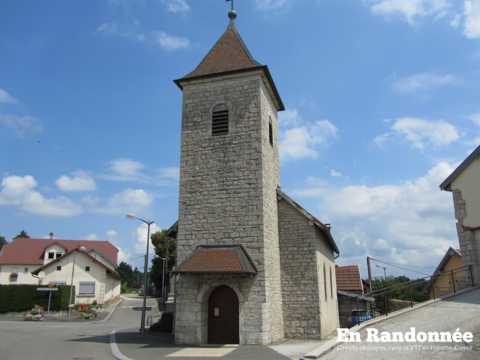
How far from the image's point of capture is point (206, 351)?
40.0ft

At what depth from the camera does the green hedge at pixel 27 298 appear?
1305 inches

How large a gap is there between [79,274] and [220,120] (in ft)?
95.6

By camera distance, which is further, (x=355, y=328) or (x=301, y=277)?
(x=301, y=277)

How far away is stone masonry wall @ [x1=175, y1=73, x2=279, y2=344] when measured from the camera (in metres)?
13.8

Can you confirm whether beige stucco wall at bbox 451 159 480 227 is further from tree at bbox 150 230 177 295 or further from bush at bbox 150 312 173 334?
tree at bbox 150 230 177 295

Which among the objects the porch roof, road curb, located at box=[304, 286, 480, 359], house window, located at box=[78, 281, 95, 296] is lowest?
road curb, located at box=[304, 286, 480, 359]

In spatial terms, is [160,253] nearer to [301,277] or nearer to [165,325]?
[165,325]

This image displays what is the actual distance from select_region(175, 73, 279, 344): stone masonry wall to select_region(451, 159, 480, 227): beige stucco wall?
8.22 metres

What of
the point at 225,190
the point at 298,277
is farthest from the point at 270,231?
the point at 225,190

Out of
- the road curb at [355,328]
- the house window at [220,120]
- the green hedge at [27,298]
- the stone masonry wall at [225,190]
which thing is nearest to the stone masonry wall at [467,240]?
the road curb at [355,328]

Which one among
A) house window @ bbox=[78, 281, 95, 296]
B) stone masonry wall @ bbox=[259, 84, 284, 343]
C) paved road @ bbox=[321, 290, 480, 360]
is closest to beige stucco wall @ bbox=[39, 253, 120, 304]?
house window @ bbox=[78, 281, 95, 296]

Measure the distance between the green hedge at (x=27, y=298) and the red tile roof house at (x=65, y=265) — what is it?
10.7 feet

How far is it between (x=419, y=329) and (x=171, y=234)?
11.0 meters

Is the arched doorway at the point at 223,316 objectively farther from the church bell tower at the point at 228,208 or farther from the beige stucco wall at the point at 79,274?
the beige stucco wall at the point at 79,274
